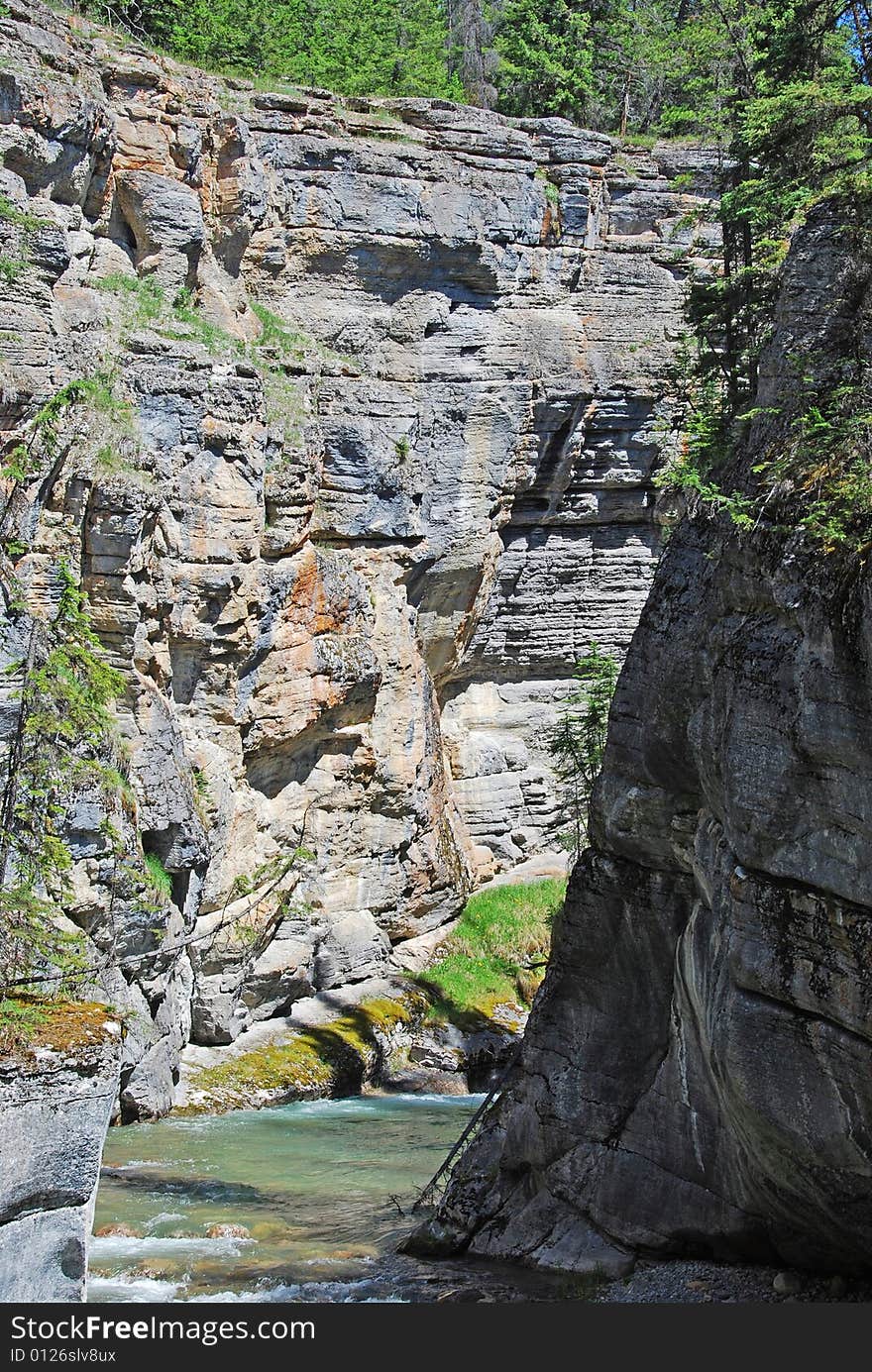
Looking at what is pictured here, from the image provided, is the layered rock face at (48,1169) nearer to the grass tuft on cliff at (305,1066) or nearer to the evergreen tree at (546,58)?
the grass tuft on cliff at (305,1066)

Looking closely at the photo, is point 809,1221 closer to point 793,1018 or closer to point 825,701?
point 793,1018

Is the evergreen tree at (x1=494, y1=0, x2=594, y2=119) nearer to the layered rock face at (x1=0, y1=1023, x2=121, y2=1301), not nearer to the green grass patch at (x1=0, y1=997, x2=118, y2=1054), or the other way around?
the green grass patch at (x1=0, y1=997, x2=118, y2=1054)

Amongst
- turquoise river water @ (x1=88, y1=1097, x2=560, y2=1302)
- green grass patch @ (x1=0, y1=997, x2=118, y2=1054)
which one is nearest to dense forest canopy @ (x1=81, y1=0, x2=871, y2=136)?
turquoise river water @ (x1=88, y1=1097, x2=560, y2=1302)

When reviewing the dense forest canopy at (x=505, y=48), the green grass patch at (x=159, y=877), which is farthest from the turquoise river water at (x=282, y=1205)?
the dense forest canopy at (x=505, y=48)

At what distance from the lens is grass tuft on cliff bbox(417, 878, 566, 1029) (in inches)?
1111

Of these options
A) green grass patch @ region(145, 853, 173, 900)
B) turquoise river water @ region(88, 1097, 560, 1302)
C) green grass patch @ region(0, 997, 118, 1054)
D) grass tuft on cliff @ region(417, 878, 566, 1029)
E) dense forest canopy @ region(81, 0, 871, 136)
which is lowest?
turquoise river water @ region(88, 1097, 560, 1302)

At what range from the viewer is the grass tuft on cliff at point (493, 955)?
28219 millimetres

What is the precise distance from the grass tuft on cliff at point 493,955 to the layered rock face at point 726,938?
12.0m

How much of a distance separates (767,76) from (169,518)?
37.3ft

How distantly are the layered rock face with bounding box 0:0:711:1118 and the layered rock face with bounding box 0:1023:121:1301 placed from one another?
1117cm

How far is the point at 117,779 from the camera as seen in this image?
21016 mm

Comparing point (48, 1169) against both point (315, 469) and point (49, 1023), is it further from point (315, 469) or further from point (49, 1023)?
point (315, 469)

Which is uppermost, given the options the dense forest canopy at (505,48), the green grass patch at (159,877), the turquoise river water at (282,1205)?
the dense forest canopy at (505,48)

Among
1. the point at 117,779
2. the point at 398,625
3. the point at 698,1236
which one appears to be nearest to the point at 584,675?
the point at 398,625
